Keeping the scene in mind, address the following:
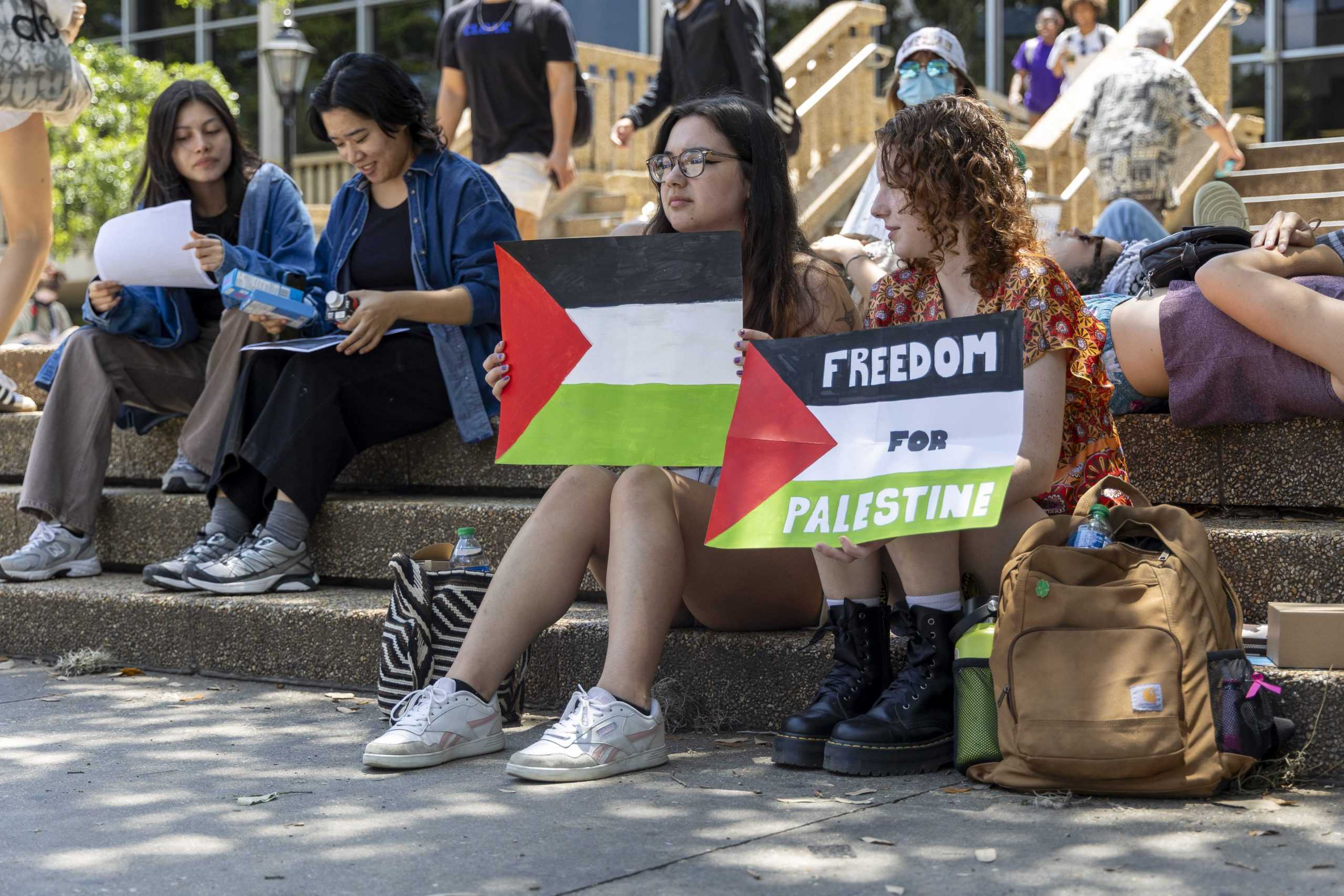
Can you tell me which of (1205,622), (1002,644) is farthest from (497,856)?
(1205,622)

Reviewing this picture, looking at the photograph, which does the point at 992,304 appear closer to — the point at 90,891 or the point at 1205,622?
the point at 1205,622

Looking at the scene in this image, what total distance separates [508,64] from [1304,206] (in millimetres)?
5405

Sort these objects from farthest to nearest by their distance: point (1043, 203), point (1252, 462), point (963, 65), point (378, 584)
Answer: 1. point (1043, 203)
2. point (963, 65)
3. point (378, 584)
4. point (1252, 462)

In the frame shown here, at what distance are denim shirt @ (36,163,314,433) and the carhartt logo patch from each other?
3340mm

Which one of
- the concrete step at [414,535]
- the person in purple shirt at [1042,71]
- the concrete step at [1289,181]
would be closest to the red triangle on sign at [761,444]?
the concrete step at [414,535]

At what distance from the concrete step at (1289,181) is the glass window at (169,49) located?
15.9 m

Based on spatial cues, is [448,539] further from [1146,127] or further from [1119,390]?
[1146,127]

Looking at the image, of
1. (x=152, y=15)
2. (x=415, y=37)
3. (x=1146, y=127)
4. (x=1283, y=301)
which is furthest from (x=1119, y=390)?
(x=152, y=15)

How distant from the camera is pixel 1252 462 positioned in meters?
4.00

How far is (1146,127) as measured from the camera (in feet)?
26.9

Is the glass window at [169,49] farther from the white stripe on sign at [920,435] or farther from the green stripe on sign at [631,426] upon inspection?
the white stripe on sign at [920,435]

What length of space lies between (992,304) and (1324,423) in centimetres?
111

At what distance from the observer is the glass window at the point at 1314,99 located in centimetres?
1423

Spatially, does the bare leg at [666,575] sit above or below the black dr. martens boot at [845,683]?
above
